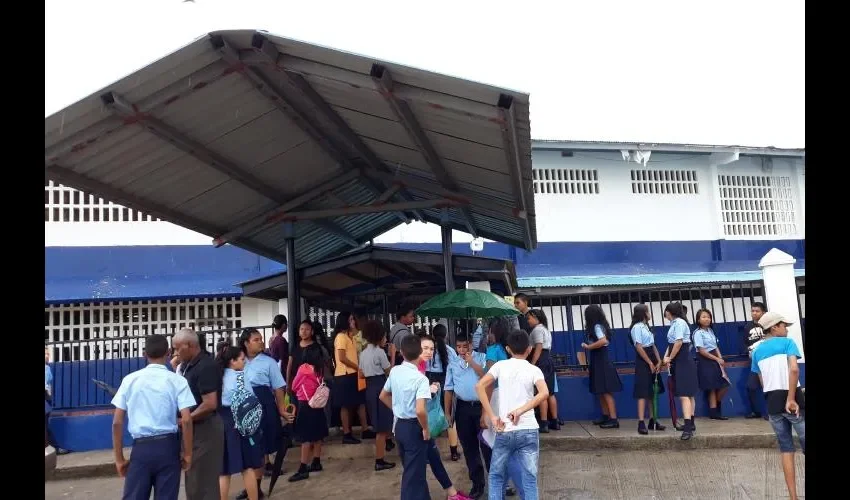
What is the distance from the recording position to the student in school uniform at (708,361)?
30.6 ft

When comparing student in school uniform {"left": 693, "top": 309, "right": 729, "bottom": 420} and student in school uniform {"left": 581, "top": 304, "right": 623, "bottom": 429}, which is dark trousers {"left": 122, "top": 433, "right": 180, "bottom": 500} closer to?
student in school uniform {"left": 581, "top": 304, "right": 623, "bottom": 429}

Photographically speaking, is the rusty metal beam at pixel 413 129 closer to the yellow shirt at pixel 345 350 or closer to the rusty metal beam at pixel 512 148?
the rusty metal beam at pixel 512 148

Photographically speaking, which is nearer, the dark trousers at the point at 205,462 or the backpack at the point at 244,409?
the dark trousers at the point at 205,462

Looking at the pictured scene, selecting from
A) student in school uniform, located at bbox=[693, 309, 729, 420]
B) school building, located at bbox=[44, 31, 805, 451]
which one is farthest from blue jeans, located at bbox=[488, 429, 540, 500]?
student in school uniform, located at bbox=[693, 309, 729, 420]

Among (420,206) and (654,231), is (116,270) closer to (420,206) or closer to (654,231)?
(420,206)

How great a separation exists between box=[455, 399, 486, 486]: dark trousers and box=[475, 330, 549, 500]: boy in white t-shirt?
1.00 metres

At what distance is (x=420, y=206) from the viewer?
26.5 feet

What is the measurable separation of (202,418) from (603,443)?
5.11 meters

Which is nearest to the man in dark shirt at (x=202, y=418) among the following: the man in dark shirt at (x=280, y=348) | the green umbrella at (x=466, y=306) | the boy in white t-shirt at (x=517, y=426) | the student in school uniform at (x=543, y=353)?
the boy in white t-shirt at (x=517, y=426)

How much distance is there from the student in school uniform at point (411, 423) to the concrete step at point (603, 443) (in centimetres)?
266

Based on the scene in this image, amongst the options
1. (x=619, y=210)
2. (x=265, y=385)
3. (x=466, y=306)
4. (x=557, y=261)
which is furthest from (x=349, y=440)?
(x=619, y=210)

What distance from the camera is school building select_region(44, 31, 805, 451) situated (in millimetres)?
10047

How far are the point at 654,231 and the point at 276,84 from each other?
12540 millimetres

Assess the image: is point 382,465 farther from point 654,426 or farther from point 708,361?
point 708,361
